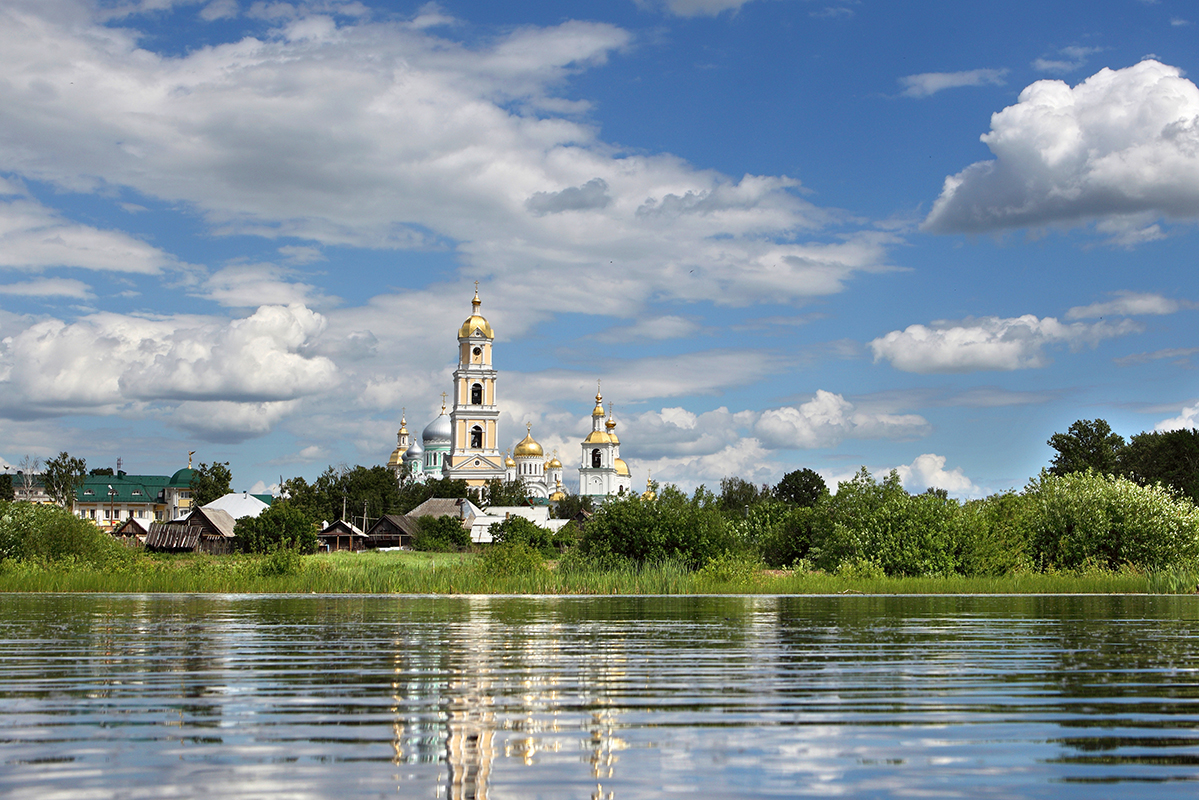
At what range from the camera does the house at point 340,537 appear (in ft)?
393

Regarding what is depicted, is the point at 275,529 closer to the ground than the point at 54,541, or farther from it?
farther from it

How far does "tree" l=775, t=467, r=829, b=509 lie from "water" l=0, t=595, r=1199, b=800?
119763 mm

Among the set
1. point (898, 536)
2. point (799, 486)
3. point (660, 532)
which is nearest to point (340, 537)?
point (799, 486)

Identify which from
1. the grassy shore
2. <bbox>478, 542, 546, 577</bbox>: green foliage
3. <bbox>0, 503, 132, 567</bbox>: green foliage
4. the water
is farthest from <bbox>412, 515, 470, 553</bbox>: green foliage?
the water

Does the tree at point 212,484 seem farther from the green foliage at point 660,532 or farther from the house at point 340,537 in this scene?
the green foliage at point 660,532

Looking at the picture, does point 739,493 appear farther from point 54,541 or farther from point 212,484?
point 54,541

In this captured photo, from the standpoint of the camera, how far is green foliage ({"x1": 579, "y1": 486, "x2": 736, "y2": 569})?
49.2 meters

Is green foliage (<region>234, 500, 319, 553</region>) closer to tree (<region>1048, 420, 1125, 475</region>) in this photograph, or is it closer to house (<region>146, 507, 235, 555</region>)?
house (<region>146, 507, 235, 555</region>)

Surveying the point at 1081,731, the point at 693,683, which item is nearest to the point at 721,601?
the point at 693,683

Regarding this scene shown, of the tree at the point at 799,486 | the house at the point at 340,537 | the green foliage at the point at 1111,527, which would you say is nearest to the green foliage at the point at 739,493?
the tree at the point at 799,486

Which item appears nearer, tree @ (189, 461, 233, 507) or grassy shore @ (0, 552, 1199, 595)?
grassy shore @ (0, 552, 1199, 595)

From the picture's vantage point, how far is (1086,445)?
13550 centimetres

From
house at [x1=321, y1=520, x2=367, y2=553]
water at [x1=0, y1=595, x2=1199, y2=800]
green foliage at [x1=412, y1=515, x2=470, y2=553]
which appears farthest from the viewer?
house at [x1=321, y1=520, x2=367, y2=553]

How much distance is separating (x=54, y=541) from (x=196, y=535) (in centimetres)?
6132
